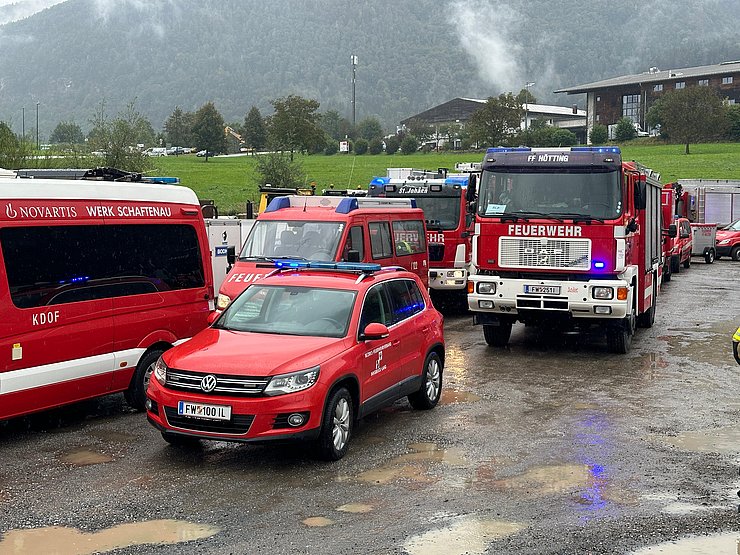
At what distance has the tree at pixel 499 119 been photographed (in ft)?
243

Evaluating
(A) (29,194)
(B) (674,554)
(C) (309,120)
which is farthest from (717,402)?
(C) (309,120)

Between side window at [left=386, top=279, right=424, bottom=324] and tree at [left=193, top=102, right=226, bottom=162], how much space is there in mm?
84300

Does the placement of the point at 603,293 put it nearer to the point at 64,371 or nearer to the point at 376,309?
the point at 376,309

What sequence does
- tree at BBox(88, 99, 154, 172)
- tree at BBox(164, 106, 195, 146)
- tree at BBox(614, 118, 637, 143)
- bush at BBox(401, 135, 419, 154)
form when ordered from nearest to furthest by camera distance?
1. tree at BBox(88, 99, 154, 172)
2. tree at BBox(614, 118, 637, 143)
3. bush at BBox(401, 135, 419, 154)
4. tree at BBox(164, 106, 195, 146)

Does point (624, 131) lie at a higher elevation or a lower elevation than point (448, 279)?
higher

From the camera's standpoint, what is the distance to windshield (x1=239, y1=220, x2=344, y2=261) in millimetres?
14383

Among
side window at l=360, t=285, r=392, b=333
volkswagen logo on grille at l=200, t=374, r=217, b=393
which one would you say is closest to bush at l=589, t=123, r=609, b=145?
side window at l=360, t=285, r=392, b=333

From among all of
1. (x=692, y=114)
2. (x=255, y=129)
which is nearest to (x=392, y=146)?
(x=255, y=129)

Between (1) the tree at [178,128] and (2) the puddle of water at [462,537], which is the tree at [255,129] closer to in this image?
(1) the tree at [178,128]

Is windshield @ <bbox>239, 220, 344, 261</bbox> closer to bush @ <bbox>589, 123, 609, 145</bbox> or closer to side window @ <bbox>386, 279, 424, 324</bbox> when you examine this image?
side window @ <bbox>386, 279, 424, 324</bbox>

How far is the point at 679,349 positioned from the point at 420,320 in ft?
22.1

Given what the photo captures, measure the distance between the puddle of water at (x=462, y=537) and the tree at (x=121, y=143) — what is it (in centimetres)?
3280

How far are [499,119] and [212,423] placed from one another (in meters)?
69.0

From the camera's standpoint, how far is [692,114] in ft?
280
